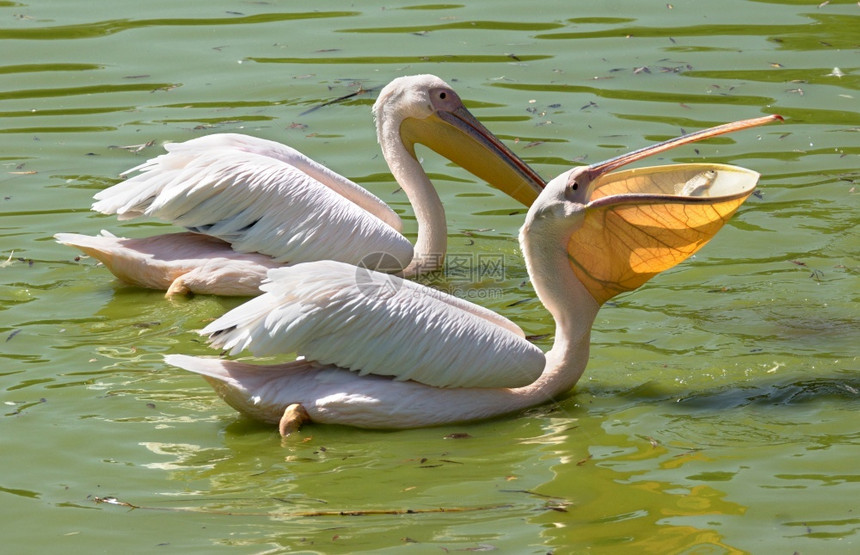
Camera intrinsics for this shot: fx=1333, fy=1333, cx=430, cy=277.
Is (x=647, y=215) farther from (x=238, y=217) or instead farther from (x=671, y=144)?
(x=238, y=217)

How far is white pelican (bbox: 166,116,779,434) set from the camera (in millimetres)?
5004

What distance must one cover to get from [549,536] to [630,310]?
2224 mm

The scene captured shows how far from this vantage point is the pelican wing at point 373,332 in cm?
499

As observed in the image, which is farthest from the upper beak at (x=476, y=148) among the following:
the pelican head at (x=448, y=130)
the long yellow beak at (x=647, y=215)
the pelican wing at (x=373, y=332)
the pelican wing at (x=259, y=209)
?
the pelican wing at (x=373, y=332)

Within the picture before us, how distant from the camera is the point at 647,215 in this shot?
508cm

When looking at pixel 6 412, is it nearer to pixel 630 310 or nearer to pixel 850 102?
pixel 630 310

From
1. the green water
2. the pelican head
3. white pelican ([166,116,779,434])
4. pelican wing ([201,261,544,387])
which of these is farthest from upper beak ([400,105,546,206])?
pelican wing ([201,261,544,387])

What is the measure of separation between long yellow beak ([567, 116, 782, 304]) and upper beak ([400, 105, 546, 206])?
4.88 feet

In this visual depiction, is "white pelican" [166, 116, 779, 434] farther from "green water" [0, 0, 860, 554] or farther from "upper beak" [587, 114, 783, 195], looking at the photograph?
"green water" [0, 0, 860, 554]

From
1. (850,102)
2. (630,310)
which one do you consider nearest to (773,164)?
(850,102)

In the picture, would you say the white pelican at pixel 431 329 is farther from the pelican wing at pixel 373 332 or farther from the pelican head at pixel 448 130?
the pelican head at pixel 448 130

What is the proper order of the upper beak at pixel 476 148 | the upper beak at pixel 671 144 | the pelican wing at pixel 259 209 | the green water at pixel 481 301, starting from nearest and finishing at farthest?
the green water at pixel 481 301
the upper beak at pixel 671 144
the pelican wing at pixel 259 209
the upper beak at pixel 476 148

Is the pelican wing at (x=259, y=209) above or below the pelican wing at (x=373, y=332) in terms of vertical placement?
above

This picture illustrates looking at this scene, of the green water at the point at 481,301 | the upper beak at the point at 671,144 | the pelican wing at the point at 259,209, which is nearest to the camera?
the green water at the point at 481,301
